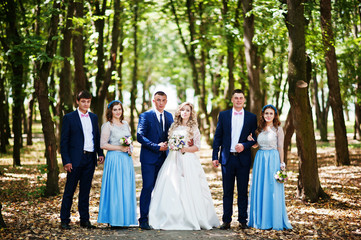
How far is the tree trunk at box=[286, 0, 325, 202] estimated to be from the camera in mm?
9062

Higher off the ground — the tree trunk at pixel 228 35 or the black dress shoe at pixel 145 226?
the tree trunk at pixel 228 35

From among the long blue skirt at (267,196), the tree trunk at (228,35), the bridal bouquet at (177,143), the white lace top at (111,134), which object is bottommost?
the long blue skirt at (267,196)

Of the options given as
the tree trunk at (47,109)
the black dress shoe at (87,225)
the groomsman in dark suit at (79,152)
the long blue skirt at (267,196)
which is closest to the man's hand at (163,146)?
the groomsman in dark suit at (79,152)

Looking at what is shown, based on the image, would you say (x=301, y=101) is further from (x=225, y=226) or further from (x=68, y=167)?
(x=68, y=167)

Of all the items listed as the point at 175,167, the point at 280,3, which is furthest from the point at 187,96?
the point at 175,167

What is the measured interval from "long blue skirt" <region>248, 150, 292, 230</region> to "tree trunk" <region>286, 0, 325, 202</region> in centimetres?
217

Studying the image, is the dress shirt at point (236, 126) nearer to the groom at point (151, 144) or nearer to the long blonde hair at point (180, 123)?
the long blonde hair at point (180, 123)

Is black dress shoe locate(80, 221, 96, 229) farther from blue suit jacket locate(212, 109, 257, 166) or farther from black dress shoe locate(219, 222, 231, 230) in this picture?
blue suit jacket locate(212, 109, 257, 166)

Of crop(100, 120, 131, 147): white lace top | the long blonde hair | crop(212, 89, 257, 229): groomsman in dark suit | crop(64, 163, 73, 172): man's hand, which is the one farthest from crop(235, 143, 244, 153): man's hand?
crop(64, 163, 73, 172): man's hand

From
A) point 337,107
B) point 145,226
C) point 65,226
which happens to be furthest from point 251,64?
point 65,226

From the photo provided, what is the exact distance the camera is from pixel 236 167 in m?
7.18

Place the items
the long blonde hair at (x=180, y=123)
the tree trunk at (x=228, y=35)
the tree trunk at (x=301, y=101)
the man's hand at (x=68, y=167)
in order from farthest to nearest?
the tree trunk at (x=228, y=35) → the tree trunk at (x=301, y=101) → the long blonde hair at (x=180, y=123) → the man's hand at (x=68, y=167)

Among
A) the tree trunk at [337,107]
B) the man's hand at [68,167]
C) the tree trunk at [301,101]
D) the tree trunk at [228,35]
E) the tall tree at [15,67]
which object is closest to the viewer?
the man's hand at [68,167]

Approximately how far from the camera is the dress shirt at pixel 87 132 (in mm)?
7227
